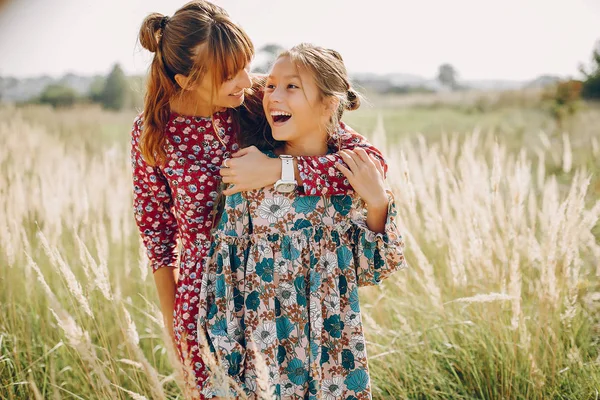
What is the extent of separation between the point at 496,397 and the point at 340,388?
2.76ft

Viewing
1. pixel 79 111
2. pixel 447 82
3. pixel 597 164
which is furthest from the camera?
pixel 447 82

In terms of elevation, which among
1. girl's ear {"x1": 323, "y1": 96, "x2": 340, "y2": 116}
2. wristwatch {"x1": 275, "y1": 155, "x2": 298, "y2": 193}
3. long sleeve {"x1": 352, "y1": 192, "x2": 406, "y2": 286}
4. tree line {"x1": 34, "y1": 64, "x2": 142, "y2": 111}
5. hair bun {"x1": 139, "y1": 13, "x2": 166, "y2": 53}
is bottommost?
long sleeve {"x1": 352, "y1": 192, "x2": 406, "y2": 286}

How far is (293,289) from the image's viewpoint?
154cm

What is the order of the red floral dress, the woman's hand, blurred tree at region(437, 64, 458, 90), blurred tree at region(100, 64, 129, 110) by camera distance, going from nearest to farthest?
1. the woman's hand
2. the red floral dress
3. blurred tree at region(100, 64, 129, 110)
4. blurred tree at region(437, 64, 458, 90)

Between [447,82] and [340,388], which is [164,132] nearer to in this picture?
[340,388]

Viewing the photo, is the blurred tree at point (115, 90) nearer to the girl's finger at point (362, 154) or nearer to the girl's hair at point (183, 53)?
the girl's hair at point (183, 53)

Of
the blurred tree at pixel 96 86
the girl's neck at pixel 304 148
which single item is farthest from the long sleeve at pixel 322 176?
the blurred tree at pixel 96 86

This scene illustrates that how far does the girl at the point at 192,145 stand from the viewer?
1.59m

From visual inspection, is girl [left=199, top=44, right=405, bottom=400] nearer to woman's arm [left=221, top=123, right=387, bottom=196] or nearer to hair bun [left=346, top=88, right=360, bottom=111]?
woman's arm [left=221, top=123, right=387, bottom=196]

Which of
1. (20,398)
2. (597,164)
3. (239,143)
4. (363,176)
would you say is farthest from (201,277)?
(597,164)

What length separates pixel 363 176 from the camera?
157cm

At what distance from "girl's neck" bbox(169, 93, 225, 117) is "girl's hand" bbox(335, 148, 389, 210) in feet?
1.60

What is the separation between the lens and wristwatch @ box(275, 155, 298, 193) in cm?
155

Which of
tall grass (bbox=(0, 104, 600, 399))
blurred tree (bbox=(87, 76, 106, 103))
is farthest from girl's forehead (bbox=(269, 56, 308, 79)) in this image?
blurred tree (bbox=(87, 76, 106, 103))
